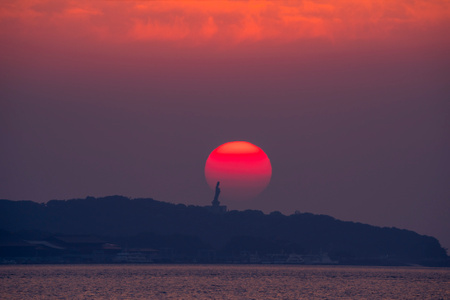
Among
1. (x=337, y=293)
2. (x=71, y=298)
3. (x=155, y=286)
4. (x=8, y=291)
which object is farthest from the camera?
(x=155, y=286)

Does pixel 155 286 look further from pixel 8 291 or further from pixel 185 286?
pixel 8 291

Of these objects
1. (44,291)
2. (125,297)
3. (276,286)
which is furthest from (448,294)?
(44,291)

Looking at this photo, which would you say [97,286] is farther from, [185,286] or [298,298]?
[298,298]

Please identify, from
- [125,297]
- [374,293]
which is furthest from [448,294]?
[125,297]

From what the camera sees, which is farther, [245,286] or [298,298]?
[245,286]

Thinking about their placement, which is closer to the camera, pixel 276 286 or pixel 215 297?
pixel 215 297

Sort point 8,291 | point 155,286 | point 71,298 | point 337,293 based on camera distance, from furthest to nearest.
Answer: point 155,286 < point 337,293 < point 8,291 < point 71,298

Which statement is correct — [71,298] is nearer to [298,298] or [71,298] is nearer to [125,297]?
[125,297]

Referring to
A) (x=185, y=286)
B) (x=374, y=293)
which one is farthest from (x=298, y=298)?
(x=185, y=286)
